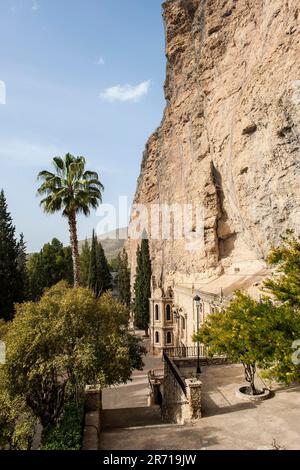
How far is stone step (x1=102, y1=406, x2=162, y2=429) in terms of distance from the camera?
16.1m

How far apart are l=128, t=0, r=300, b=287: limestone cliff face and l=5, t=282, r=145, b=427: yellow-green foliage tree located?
1893cm

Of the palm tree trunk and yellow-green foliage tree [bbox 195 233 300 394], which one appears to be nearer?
yellow-green foliage tree [bbox 195 233 300 394]

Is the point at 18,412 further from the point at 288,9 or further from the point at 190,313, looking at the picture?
the point at 288,9

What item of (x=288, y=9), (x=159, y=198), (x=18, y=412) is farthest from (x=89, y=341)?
(x=159, y=198)

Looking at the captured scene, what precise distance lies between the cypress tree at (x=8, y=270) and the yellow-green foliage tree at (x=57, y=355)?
1784cm

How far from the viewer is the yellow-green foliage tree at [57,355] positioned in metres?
11.7


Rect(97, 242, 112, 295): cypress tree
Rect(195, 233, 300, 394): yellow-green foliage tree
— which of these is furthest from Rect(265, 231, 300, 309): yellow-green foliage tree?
Rect(97, 242, 112, 295): cypress tree

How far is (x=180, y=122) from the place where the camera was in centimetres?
4962

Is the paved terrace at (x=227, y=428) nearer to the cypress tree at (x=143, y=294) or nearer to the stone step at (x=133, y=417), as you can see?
the stone step at (x=133, y=417)

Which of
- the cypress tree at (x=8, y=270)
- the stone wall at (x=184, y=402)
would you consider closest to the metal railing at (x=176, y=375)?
the stone wall at (x=184, y=402)

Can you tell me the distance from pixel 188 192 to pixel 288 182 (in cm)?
1935

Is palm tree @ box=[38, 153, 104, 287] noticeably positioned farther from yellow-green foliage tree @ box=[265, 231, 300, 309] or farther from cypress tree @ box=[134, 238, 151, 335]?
cypress tree @ box=[134, 238, 151, 335]

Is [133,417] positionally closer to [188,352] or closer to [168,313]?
[188,352]

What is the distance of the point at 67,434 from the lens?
32.7 feet
